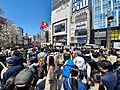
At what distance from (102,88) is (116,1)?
67010 mm

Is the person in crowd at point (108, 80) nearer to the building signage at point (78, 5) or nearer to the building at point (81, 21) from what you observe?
the building at point (81, 21)

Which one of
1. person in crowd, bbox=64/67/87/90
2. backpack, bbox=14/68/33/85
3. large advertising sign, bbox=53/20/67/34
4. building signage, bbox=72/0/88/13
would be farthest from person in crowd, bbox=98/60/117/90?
large advertising sign, bbox=53/20/67/34

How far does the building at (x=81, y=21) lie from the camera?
85000 mm

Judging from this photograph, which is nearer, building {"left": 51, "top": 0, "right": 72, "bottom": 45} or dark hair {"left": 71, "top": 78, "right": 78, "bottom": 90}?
dark hair {"left": 71, "top": 78, "right": 78, "bottom": 90}

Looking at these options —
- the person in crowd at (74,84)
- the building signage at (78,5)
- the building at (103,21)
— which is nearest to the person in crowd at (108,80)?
the person in crowd at (74,84)

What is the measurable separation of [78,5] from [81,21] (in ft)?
24.0

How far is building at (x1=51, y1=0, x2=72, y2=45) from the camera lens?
353 ft

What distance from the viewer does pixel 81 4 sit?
9194cm

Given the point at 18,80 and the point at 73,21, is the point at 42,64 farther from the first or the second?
the point at 73,21

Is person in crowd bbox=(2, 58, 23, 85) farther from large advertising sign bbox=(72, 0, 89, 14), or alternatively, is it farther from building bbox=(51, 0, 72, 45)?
building bbox=(51, 0, 72, 45)

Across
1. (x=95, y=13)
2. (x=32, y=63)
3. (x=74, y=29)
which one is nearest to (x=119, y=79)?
(x=32, y=63)

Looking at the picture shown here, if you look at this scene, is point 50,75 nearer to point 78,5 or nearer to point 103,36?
point 103,36

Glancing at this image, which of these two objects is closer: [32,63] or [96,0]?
[32,63]

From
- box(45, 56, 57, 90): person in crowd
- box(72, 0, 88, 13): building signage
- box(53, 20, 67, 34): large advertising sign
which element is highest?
box(72, 0, 88, 13): building signage
